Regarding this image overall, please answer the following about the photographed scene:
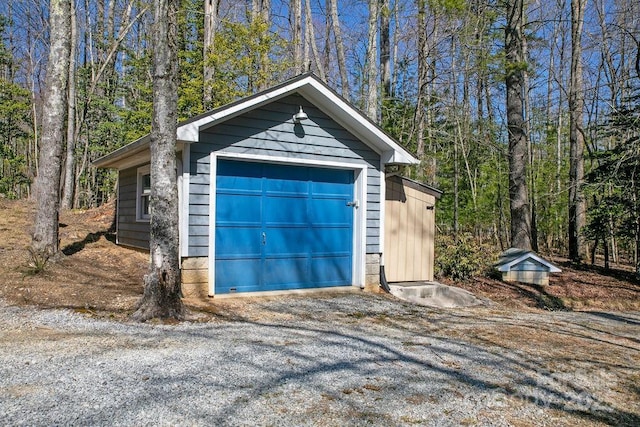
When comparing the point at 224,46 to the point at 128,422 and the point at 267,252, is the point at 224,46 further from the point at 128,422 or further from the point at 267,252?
the point at 128,422

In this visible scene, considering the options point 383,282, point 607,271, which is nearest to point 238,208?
point 383,282

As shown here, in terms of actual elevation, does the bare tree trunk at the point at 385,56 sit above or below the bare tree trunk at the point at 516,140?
above

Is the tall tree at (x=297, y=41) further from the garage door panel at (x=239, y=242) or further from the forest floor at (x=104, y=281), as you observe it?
the garage door panel at (x=239, y=242)

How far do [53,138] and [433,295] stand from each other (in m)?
7.28

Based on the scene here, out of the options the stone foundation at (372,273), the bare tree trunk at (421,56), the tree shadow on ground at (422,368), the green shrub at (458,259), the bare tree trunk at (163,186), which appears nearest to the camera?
the tree shadow on ground at (422,368)

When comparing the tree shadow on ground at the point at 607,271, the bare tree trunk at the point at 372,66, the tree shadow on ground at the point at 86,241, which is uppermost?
the bare tree trunk at the point at 372,66

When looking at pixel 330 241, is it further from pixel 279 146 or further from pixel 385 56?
pixel 385 56

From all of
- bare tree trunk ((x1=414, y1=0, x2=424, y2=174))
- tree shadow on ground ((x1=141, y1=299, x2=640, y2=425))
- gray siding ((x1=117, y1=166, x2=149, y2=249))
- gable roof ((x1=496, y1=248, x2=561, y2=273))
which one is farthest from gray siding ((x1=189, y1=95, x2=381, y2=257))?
bare tree trunk ((x1=414, y1=0, x2=424, y2=174))

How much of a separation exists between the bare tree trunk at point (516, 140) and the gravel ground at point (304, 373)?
695 centimetres

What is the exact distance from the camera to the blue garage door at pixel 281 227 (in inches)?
288

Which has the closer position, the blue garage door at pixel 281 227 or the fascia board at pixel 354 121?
the blue garage door at pixel 281 227

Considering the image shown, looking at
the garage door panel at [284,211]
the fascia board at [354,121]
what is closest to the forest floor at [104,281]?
the garage door panel at [284,211]

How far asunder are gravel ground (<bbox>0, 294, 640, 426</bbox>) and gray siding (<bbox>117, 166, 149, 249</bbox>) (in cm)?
351

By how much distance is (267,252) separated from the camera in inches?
302
